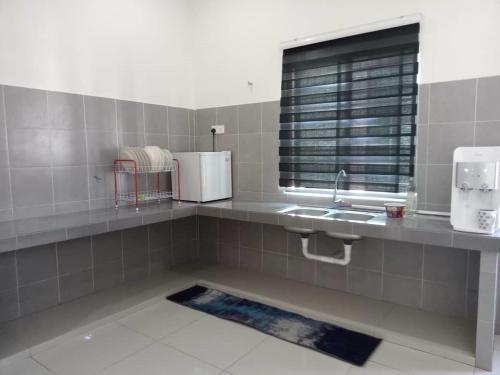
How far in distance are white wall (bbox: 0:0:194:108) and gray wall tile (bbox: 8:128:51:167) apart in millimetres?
327

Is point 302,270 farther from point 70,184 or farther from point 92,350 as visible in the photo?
point 70,184

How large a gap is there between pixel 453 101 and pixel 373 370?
1746 millimetres

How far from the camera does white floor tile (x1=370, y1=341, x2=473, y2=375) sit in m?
1.92

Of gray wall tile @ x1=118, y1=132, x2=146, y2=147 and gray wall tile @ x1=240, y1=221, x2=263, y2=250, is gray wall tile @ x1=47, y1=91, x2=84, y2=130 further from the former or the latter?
gray wall tile @ x1=240, y1=221, x2=263, y2=250

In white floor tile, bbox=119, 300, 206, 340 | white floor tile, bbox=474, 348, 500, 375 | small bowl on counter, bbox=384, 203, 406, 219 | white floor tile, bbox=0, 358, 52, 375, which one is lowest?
white floor tile, bbox=119, 300, 206, 340

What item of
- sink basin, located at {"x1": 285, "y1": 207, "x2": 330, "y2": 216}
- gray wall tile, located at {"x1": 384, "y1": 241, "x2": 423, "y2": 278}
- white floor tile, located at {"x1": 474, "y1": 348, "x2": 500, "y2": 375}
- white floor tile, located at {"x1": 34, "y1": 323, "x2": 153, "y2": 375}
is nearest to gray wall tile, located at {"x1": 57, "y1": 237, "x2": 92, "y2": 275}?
white floor tile, located at {"x1": 34, "y1": 323, "x2": 153, "y2": 375}

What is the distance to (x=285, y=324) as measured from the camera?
8.10ft

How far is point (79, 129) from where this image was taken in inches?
107

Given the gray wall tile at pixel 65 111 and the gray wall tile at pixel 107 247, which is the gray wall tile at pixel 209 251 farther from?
the gray wall tile at pixel 65 111

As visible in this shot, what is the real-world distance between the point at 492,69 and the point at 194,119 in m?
2.57

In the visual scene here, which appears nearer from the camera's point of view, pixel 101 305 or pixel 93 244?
pixel 101 305

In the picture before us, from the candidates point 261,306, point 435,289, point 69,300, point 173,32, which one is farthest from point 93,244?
point 435,289

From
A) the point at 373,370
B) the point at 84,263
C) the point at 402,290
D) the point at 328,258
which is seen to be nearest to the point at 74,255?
the point at 84,263

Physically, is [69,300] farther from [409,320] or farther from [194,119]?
[409,320]
